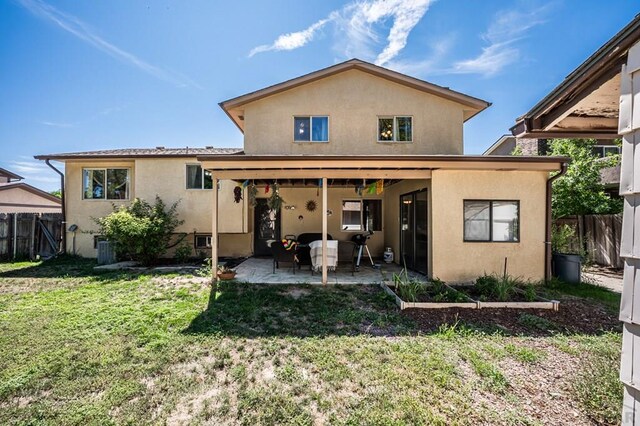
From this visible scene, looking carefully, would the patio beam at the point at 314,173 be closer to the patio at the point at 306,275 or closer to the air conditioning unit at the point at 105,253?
the patio at the point at 306,275

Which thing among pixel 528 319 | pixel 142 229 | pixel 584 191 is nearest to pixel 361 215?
pixel 528 319

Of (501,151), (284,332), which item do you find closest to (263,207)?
(284,332)

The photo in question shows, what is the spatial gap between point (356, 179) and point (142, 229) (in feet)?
24.6

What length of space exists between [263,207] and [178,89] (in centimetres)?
655

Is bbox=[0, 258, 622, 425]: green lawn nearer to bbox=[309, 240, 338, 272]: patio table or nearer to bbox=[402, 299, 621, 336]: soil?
bbox=[402, 299, 621, 336]: soil

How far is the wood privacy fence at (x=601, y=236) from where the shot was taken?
32.0ft

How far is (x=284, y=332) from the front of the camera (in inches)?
181

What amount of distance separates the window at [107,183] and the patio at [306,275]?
249 inches

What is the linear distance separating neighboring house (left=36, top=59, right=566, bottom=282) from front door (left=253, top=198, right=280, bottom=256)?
4 centimetres

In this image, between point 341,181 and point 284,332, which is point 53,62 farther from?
point 284,332

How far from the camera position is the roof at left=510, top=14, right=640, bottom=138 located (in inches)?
84.7

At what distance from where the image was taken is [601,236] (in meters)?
10.2

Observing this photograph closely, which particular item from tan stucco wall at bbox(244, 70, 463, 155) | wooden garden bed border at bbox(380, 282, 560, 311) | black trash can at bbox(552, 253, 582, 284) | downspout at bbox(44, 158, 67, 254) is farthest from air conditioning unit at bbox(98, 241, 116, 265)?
black trash can at bbox(552, 253, 582, 284)

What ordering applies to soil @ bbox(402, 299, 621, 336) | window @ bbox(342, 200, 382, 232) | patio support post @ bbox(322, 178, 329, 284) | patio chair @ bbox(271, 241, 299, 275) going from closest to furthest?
soil @ bbox(402, 299, 621, 336), patio support post @ bbox(322, 178, 329, 284), patio chair @ bbox(271, 241, 299, 275), window @ bbox(342, 200, 382, 232)
